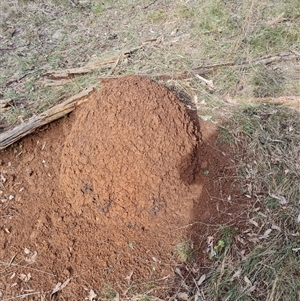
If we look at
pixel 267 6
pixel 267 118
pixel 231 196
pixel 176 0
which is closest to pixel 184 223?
pixel 231 196

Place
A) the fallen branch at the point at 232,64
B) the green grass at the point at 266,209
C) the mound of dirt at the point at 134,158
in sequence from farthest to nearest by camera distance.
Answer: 1. the fallen branch at the point at 232,64
2. the mound of dirt at the point at 134,158
3. the green grass at the point at 266,209

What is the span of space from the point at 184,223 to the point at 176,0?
383 centimetres

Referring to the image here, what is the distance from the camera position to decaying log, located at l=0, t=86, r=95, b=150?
2.69 meters

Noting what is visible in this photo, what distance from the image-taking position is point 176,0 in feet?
16.3

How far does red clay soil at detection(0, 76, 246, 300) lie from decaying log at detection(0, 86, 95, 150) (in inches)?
15.1

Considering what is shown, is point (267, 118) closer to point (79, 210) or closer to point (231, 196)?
point (231, 196)

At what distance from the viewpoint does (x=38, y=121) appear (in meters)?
2.72

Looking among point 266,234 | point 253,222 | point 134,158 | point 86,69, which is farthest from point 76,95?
point 266,234

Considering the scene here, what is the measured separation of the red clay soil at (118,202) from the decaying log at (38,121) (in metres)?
0.38

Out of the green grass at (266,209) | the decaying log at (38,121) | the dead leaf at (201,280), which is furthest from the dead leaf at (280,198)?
the decaying log at (38,121)

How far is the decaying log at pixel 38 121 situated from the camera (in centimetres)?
269

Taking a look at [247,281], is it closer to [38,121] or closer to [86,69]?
[38,121]

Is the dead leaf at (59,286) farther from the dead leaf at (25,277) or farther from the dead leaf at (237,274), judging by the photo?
the dead leaf at (237,274)

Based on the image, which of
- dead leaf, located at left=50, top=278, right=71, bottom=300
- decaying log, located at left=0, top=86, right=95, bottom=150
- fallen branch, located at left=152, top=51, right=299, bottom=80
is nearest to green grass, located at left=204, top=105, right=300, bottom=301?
fallen branch, located at left=152, top=51, right=299, bottom=80
